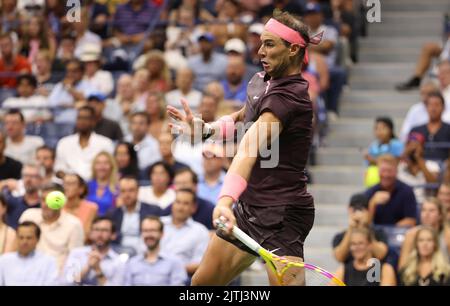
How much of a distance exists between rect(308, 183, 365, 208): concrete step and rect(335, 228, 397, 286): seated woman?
217cm

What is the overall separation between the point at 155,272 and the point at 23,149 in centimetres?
330

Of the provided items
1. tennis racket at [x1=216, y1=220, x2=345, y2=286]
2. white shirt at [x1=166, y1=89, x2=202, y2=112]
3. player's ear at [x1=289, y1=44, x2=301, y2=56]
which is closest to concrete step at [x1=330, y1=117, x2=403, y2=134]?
white shirt at [x1=166, y1=89, x2=202, y2=112]

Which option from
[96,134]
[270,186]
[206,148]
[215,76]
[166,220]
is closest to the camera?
[270,186]

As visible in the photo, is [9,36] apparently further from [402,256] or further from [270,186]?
[270,186]

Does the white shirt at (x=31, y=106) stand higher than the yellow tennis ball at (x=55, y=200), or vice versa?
the white shirt at (x=31, y=106)

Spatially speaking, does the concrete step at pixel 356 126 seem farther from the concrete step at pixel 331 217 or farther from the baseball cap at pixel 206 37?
the baseball cap at pixel 206 37

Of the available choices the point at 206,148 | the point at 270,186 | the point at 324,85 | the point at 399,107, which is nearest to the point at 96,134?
the point at 206,148

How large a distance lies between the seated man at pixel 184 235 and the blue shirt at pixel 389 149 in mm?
2193

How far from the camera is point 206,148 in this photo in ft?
37.1

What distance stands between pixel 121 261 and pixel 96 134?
2789 mm

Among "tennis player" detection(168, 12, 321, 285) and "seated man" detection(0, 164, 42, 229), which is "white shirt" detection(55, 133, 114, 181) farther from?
"tennis player" detection(168, 12, 321, 285)

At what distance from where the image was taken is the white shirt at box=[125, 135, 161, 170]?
473 inches

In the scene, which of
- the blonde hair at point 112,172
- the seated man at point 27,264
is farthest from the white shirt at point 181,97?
the seated man at point 27,264

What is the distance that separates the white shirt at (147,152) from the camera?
39.4ft
